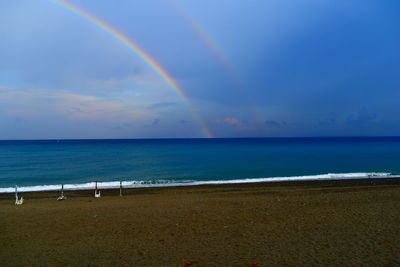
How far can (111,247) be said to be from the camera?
9172 millimetres

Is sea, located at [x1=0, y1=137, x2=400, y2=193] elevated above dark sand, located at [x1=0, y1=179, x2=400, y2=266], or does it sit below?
above

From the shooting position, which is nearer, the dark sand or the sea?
the dark sand

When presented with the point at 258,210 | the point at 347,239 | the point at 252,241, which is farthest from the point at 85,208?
the point at 347,239

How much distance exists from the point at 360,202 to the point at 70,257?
42.6 ft

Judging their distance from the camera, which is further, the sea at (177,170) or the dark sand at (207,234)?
the sea at (177,170)

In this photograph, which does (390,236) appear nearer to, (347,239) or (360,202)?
(347,239)

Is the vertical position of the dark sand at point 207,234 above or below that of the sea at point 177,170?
below

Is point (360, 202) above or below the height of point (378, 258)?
above

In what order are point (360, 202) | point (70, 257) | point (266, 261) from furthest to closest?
point (360, 202)
point (70, 257)
point (266, 261)

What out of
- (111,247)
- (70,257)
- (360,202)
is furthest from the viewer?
(360,202)

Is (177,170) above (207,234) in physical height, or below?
above

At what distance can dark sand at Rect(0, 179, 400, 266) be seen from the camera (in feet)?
26.4

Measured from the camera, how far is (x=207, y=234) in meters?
10.3

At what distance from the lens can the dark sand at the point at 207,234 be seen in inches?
317
